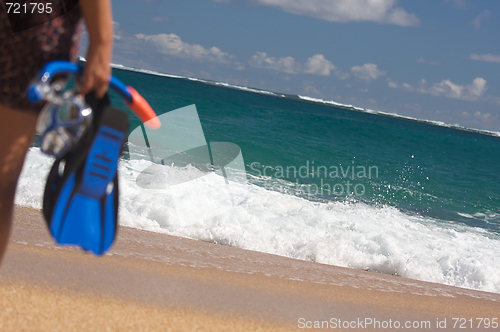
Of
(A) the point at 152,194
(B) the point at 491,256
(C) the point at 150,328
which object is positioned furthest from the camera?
(B) the point at 491,256

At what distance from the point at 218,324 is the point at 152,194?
288cm

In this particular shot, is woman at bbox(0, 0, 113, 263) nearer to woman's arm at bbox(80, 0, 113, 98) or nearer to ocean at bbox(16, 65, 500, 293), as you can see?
woman's arm at bbox(80, 0, 113, 98)

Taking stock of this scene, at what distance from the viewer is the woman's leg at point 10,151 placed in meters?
1.05

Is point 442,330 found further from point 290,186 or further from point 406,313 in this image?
point 290,186

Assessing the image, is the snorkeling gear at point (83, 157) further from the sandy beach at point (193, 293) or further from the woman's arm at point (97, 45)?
the sandy beach at point (193, 293)

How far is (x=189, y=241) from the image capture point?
11.0 ft

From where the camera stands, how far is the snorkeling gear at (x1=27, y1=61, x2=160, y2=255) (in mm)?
955

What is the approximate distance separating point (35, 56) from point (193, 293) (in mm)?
1549

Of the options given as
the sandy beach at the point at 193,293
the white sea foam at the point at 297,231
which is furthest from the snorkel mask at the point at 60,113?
the white sea foam at the point at 297,231

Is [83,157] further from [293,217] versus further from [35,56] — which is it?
[293,217]

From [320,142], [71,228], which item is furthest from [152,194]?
[320,142]

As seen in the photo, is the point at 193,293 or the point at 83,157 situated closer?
the point at 83,157

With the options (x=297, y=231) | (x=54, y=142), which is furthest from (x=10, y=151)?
(x=297, y=231)

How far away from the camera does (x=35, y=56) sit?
101cm
